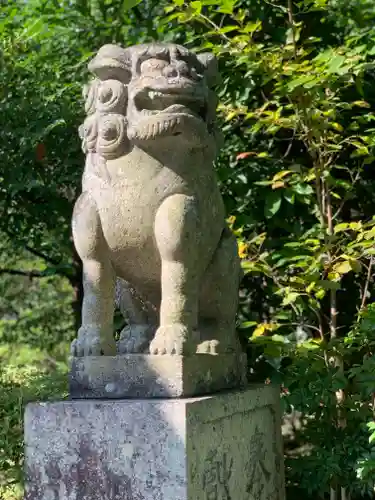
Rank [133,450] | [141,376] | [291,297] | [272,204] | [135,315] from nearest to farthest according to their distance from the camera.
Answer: [133,450] < [141,376] < [135,315] < [291,297] < [272,204]

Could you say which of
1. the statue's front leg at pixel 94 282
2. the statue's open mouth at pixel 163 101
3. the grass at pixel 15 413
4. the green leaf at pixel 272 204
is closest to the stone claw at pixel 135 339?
the statue's front leg at pixel 94 282

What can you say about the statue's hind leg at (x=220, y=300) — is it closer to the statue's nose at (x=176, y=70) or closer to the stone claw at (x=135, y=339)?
the stone claw at (x=135, y=339)

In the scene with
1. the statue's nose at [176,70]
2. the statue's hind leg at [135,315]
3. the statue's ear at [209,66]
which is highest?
the statue's ear at [209,66]

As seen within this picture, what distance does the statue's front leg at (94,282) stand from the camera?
2688 millimetres

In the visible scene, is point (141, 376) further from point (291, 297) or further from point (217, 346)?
point (291, 297)

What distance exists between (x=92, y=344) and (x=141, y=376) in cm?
22

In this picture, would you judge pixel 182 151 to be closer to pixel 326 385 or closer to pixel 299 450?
pixel 326 385

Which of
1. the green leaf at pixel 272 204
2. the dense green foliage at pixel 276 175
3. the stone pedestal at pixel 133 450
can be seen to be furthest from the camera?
the green leaf at pixel 272 204

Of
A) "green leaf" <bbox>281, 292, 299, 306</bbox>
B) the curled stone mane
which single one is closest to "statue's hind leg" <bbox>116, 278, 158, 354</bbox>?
the curled stone mane

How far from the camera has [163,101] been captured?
105 inches

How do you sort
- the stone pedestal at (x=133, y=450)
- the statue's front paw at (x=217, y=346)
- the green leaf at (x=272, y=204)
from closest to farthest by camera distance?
the stone pedestal at (x=133, y=450) → the statue's front paw at (x=217, y=346) → the green leaf at (x=272, y=204)

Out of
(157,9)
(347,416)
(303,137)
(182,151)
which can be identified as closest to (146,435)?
(182,151)

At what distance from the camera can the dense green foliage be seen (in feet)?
12.2

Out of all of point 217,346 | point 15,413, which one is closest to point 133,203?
point 217,346
